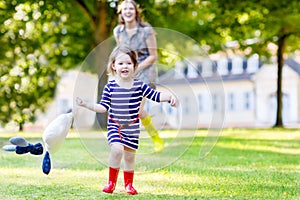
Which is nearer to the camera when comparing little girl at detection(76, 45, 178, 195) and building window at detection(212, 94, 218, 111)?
little girl at detection(76, 45, 178, 195)

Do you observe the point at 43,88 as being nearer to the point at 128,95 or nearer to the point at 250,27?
the point at 250,27

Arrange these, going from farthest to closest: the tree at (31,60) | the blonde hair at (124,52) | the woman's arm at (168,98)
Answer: the tree at (31,60)
the blonde hair at (124,52)
the woman's arm at (168,98)

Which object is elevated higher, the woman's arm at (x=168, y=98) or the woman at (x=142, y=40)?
the woman at (x=142, y=40)

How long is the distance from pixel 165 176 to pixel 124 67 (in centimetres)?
148

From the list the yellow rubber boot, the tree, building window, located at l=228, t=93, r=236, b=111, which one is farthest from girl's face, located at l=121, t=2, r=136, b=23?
building window, located at l=228, t=93, r=236, b=111

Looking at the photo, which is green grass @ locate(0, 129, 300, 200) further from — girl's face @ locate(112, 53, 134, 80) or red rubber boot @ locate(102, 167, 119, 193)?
girl's face @ locate(112, 53, 134, 80)

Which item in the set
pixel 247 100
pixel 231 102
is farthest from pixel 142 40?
pixel 231 102

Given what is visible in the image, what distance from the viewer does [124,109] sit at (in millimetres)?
4438

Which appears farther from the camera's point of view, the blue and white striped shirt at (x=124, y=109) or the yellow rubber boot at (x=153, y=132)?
the yellow rubber boot at (x=153, y=132)

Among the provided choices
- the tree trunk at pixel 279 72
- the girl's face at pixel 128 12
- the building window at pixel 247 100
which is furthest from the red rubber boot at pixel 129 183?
the building window at pixel 247 100

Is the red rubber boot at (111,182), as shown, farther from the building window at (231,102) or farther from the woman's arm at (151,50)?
the building window at (231,102)

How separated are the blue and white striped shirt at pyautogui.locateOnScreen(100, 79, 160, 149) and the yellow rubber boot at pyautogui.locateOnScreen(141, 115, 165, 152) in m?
1.30

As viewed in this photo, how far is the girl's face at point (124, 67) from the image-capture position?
448cm

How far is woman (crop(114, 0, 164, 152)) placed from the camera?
5.90m
